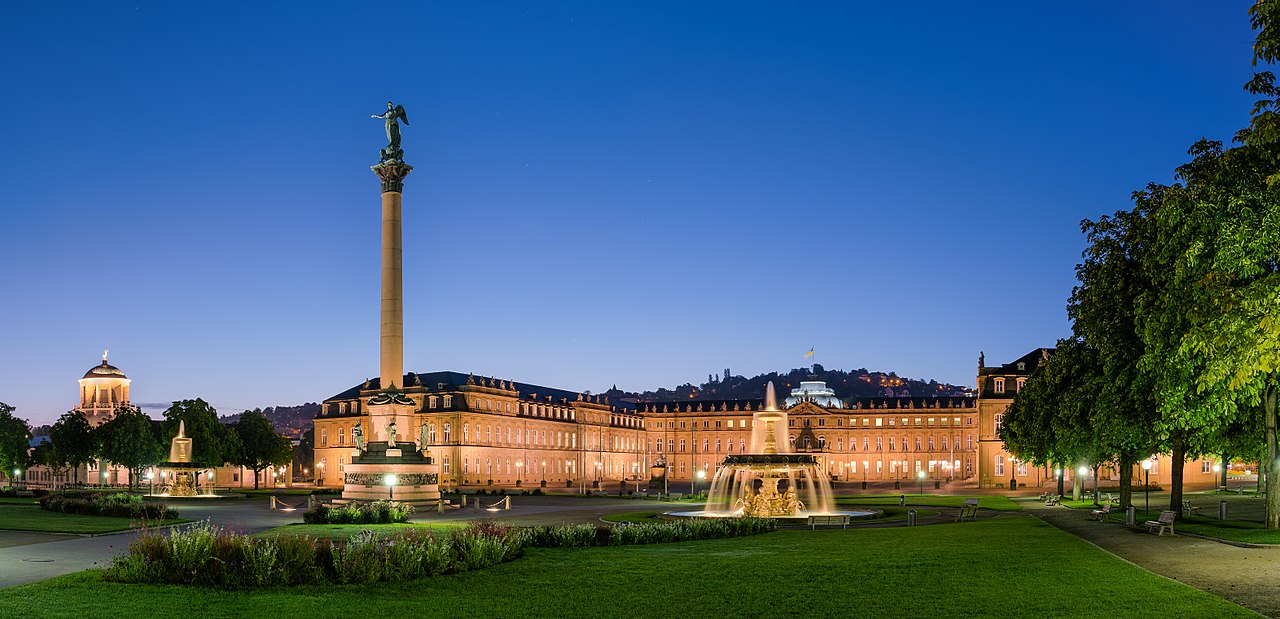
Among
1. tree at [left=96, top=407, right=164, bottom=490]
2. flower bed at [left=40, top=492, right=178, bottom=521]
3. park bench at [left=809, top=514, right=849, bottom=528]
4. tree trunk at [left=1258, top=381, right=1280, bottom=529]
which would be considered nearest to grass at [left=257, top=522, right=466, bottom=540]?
flower bed at [left=40, top=492, right=178, bottom=521]

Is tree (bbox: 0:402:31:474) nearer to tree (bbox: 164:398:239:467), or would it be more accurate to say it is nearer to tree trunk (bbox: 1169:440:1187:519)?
tree (bbox: 164:398:239:467)

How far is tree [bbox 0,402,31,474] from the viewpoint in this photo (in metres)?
123

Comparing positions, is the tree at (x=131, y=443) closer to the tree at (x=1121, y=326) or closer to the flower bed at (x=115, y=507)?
the flower bed at (x=115, y=507)

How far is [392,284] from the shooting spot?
6919 centimetres

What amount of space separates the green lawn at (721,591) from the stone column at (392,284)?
4139 centimetres

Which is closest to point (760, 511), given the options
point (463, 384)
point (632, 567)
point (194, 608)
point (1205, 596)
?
point (632, 567)

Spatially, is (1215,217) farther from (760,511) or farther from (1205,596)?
(760,511)

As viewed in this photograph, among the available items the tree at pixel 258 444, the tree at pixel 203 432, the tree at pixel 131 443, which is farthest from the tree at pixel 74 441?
the tree at pixel 258 444

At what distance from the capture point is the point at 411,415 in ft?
229

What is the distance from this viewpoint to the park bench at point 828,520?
42828mm

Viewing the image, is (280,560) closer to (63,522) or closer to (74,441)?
(63,522)

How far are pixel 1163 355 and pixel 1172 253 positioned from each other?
3.69 m

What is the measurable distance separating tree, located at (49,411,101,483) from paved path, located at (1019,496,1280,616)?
113142 millimetres

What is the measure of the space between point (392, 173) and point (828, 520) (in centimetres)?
3835
